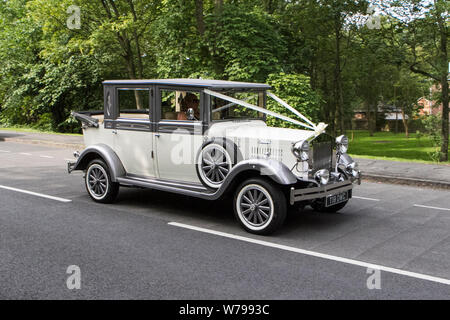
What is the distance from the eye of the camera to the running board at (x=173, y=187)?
6477 millimetres

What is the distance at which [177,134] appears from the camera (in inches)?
267

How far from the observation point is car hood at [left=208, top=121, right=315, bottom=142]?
6215mm

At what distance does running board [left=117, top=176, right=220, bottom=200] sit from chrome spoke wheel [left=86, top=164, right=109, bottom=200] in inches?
18.0

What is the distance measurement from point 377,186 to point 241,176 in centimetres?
509

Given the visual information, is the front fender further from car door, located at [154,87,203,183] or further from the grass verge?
the grass verge

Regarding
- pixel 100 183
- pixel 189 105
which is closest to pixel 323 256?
pixel 189 105

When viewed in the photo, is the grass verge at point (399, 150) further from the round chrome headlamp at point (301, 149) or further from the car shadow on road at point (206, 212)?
the round chrome headlamp at point (301, 149)

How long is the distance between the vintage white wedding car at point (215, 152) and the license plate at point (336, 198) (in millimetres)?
15

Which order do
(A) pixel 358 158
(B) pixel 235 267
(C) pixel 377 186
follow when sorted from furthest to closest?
(A) pixel 358 158 → (C) pixel 377 186 → (B) pixel 235 267

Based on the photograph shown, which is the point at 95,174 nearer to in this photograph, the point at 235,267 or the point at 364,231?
the point at 235,267

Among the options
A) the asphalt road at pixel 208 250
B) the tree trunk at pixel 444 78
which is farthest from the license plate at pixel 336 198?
the tree trunk at pixel 444 78

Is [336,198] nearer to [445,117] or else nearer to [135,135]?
[135,135]
